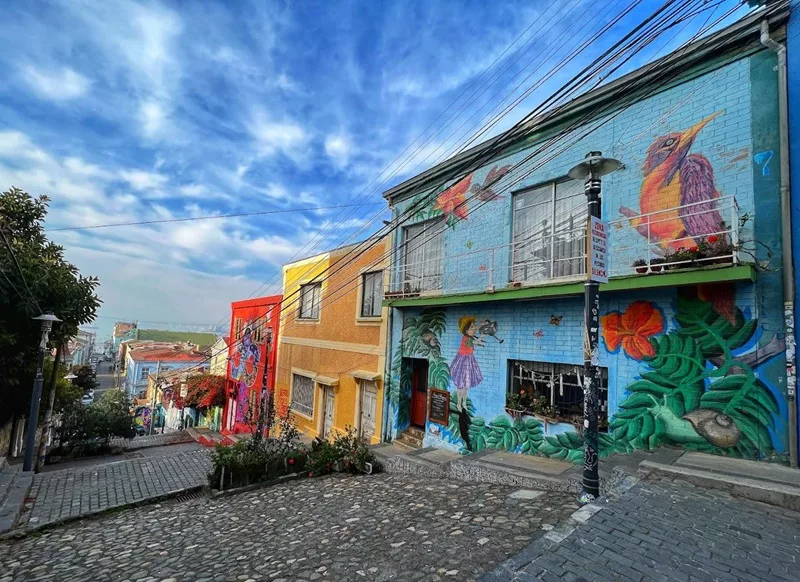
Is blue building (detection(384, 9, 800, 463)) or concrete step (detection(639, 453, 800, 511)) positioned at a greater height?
blue building (detection(384, 9, 800, 463))

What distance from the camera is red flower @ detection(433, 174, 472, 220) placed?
976 cm

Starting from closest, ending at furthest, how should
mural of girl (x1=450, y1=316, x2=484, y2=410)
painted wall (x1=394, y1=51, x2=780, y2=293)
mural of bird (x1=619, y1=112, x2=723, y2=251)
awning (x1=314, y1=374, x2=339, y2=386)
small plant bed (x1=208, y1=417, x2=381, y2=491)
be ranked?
painted wall (x1=394, y1=51, x2=780, y2=293) < mural of bird (x1=619, y1=112, x2=723, y2=251) < small plant bed (x1=208, y1=417, x2=381, y2=491) < mural of girl (x1=450, y1=316, x2=484, y2=410) < awning (x1=314, y1=374, x2=339, y2=386)

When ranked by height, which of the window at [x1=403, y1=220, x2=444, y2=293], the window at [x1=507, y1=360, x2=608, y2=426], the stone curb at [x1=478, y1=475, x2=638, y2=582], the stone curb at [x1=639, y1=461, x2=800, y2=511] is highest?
the window at [x1=403, y1=220, x2=444, y2=293]

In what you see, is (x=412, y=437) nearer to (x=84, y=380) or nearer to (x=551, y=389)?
(x=551, y=389)

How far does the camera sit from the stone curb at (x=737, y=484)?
391cm

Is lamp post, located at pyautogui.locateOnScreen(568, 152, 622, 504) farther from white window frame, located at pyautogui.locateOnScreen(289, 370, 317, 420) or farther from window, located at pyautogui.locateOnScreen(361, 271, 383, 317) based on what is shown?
white window frame, located at pyautogui.locateOnScreen(289, 370, 317, 420)

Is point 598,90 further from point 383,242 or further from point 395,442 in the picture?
point 395,442

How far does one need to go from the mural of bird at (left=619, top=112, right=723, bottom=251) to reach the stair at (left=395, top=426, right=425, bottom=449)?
684 centimetres

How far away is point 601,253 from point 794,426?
332cm

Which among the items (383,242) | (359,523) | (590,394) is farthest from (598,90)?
(359,523)

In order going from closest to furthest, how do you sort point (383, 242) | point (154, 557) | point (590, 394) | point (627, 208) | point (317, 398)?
point (590, 394)
point (154, 557)
point (627, 208)
point (383, 242)
point (317, 398)

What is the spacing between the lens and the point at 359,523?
504 cm

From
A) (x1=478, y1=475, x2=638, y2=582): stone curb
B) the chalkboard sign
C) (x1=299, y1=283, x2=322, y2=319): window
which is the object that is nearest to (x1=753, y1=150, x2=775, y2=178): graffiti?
(x1=478, y1=475, x2=638, y2=582): stone curb

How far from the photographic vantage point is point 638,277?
5.92 metres
